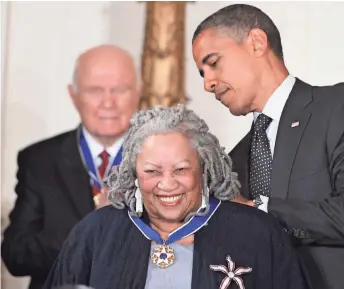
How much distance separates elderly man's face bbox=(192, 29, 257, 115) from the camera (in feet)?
8.87

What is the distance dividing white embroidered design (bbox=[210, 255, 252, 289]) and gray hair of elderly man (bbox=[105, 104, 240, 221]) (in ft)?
0.56

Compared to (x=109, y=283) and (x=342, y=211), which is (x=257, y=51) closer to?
(x=342, y=211)

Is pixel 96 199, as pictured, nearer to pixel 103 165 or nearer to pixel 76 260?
pixel 103 165

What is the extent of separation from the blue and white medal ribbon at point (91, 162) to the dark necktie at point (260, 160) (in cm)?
55

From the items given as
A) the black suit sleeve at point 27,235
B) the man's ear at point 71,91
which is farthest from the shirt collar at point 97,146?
the black suit sleeve at point 27,235

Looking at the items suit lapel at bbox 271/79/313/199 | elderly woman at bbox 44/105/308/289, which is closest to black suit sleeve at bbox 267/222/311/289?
elderly woman at bbox 44/105/308/289

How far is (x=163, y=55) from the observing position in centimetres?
308

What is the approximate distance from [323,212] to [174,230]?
48 centimetres

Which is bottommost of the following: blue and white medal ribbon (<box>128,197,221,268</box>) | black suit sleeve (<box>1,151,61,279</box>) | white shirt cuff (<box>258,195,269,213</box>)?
black suit sleeve (<box>1,151,61,279</box>)

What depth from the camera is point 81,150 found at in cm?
311

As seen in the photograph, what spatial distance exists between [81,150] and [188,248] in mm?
923

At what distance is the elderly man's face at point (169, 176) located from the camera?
2.31m

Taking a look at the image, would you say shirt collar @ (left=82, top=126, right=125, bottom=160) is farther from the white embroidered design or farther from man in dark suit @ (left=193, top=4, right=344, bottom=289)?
the white embroidered design

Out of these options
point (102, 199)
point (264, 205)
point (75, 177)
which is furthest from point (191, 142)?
point (75, 177)
